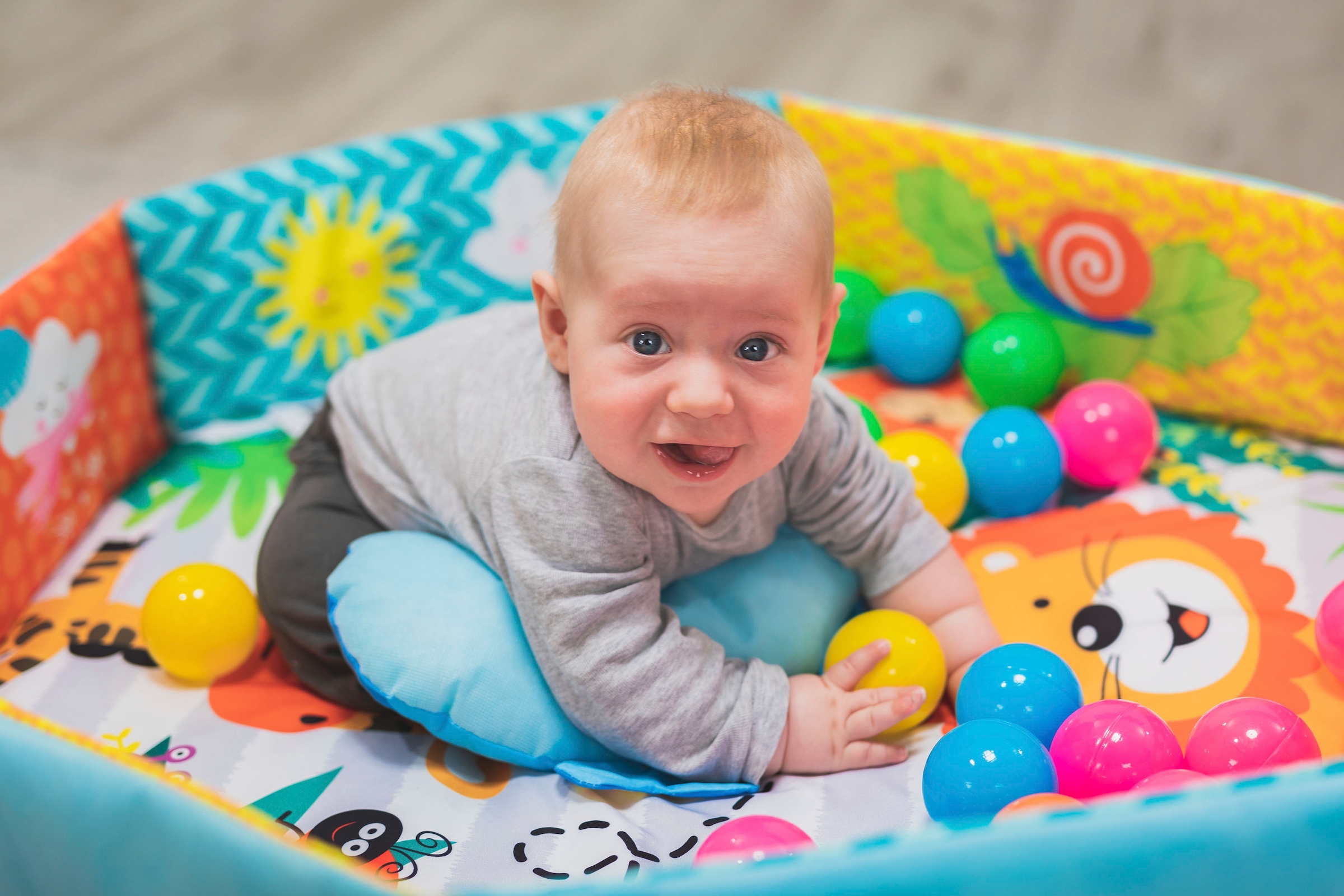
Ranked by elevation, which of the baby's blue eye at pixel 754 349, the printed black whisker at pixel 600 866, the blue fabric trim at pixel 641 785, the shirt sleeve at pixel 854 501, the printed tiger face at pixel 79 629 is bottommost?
the printed black whisker at pixel 600 866

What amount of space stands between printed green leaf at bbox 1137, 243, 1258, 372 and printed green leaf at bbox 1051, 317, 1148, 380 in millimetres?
28

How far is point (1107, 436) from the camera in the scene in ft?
4.24

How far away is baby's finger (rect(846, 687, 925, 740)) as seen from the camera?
951 millimetres

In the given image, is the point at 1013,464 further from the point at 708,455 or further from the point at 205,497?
the point at 205,497

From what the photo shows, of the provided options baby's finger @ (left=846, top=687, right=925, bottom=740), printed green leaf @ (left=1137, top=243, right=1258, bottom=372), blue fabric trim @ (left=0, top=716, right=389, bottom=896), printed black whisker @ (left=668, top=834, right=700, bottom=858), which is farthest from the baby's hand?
printed green leaf @ (left=1137, top=243, right=1258, bottom=372)

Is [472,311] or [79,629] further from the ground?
[472,311]

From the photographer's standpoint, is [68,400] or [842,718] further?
[68,400]

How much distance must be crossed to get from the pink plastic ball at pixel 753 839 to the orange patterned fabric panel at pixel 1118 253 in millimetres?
864

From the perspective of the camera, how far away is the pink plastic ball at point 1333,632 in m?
0.97

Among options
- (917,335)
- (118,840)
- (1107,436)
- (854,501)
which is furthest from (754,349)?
(917,335)

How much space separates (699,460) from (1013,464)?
0.53 meters

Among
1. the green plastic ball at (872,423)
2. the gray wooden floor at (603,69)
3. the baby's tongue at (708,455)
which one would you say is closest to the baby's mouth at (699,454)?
the baby's tongue at (708,455)

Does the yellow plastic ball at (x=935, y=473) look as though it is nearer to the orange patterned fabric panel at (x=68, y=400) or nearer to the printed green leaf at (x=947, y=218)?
the printed green leaf at (x=947, y=218)

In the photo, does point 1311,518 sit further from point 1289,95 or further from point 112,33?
point 112,33
